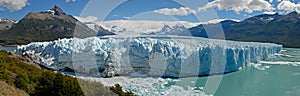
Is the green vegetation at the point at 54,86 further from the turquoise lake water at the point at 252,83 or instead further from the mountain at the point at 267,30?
the mountain at the point at 267,30

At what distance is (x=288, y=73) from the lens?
2000 cm

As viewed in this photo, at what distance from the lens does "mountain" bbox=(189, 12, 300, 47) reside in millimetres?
67688

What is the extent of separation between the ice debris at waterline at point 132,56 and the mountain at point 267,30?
151ft

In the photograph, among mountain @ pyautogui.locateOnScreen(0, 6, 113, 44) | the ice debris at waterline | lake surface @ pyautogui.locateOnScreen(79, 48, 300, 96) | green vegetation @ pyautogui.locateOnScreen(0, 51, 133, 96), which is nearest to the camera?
green vegetation @ pyautogui.locateOnScreen(0, 51, 133, 96)

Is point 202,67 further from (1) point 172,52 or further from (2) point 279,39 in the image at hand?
(2) point 279,39

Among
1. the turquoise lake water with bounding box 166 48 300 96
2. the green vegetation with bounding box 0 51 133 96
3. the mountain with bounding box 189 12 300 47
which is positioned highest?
the mountain with bounding box 189 12 300 47

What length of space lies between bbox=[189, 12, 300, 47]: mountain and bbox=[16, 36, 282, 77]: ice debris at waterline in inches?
1814

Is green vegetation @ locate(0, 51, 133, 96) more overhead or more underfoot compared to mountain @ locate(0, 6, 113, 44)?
more underfoot

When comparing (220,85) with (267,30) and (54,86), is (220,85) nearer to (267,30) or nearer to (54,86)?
(54,86)

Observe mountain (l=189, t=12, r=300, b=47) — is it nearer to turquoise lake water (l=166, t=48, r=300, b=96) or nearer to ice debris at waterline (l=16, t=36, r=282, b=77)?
turquoise lake water (l=166, t=48, r=300, b=96)

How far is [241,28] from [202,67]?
81.8 metres

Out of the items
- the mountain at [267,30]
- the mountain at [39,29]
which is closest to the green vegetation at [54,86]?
the mountain at [39,29]

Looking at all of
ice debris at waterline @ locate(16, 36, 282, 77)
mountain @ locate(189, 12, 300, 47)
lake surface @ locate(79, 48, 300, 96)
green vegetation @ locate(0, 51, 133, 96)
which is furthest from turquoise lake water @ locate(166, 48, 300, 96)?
mountain @ locate(189, 12, 300, 47)

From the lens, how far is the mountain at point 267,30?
222 feet
